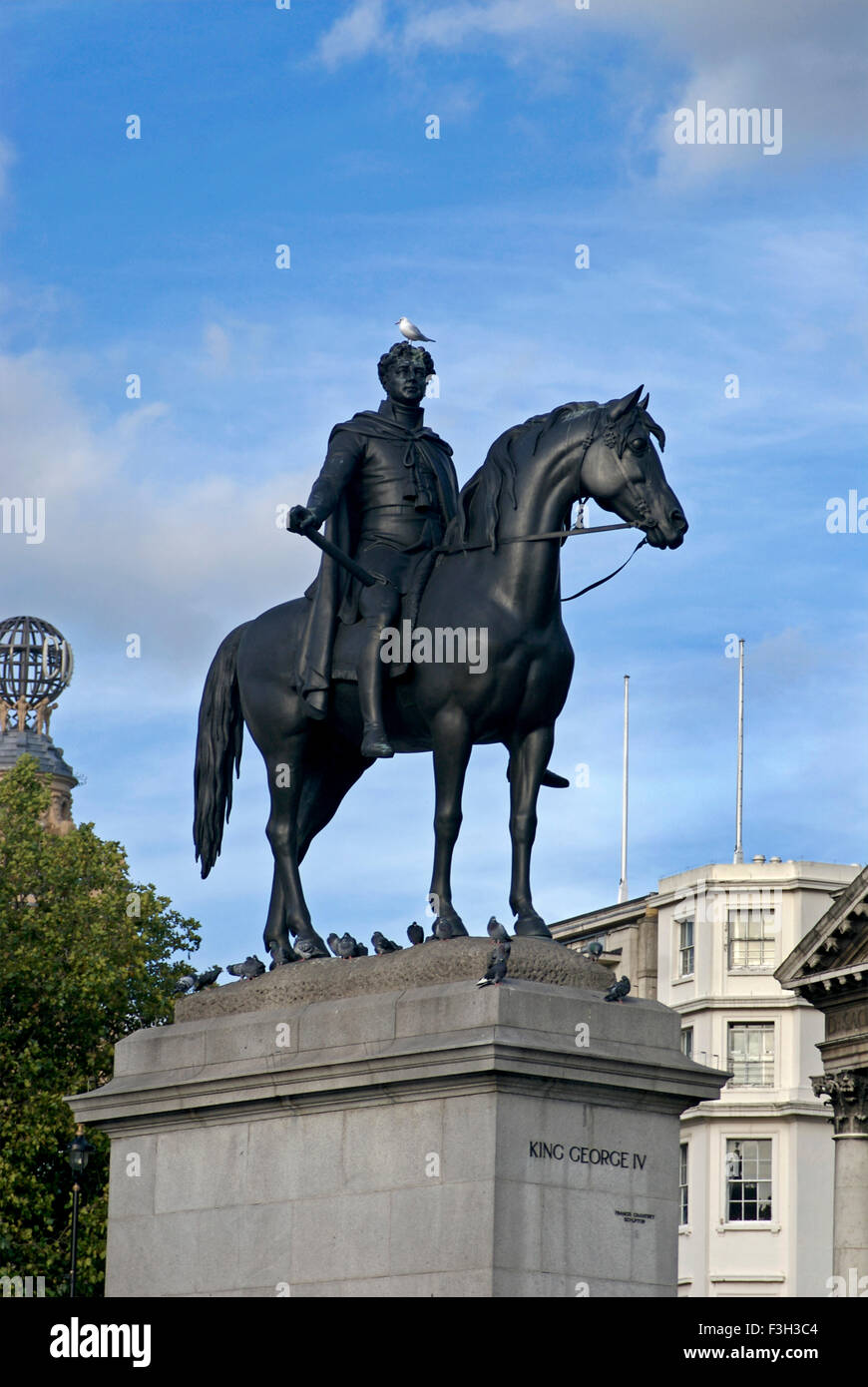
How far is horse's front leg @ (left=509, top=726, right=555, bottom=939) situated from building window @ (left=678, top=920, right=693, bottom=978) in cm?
7189

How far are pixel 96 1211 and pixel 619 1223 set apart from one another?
36292 millimetres

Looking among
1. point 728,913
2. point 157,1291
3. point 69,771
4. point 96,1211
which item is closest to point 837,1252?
point 96,1211

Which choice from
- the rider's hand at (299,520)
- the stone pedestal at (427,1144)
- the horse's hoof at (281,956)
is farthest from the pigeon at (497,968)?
the rider's hand at (299,520)

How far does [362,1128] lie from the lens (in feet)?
61.6

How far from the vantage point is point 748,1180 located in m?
86.4

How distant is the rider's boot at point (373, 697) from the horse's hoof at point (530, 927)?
5.32 ft

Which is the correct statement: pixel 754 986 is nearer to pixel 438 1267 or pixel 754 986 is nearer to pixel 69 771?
pixel 438 1267

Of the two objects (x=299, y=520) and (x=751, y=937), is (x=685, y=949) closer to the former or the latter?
(x=751, y=937)

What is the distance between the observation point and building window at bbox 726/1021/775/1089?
86812 millimetres

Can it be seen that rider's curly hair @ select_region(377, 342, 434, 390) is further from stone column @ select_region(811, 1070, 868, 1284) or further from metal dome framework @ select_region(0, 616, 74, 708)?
metal dome framework @ select_region(0, 616, 74, 708)

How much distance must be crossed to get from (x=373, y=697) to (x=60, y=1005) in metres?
37.6

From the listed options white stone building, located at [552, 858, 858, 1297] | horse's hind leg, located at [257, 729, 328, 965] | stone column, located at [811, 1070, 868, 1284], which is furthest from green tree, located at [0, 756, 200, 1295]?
horse's hind leg, located at [257, 729, 328, 965]

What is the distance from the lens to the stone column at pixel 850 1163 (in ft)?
210

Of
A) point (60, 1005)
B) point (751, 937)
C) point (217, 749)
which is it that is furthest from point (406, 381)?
point (751, 937)
